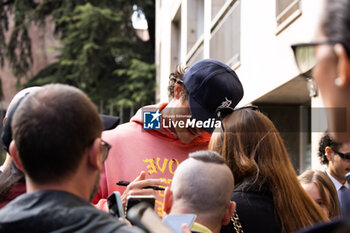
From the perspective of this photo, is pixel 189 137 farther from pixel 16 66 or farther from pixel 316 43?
pixel 16 66

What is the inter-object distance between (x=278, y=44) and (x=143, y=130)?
130 inches

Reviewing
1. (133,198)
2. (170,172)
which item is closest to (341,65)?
(133,198)

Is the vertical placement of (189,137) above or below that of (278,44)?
below

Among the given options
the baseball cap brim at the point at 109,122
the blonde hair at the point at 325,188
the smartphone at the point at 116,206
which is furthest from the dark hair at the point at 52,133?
the blonde hair at the point at 325,188

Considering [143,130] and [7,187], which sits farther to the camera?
[143,130]

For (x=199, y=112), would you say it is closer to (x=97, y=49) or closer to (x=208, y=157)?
(x=208, y=157)

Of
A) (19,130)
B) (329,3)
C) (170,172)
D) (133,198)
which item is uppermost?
(329,3)

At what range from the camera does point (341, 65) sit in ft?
3.22

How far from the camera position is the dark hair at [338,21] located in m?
0.97

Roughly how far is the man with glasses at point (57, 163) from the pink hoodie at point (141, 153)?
113 cm

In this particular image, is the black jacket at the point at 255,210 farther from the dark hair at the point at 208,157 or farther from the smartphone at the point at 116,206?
the smartphone at the point at 116,206

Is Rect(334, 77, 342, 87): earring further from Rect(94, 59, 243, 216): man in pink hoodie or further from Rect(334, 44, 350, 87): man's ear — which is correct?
Rect(94, 59, 243, 216): man in pink hoodie

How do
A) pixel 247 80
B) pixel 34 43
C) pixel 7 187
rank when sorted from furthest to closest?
pixel 34 43 → pixel 247 80 → pixel 7 187

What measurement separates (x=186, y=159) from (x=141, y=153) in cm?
53
